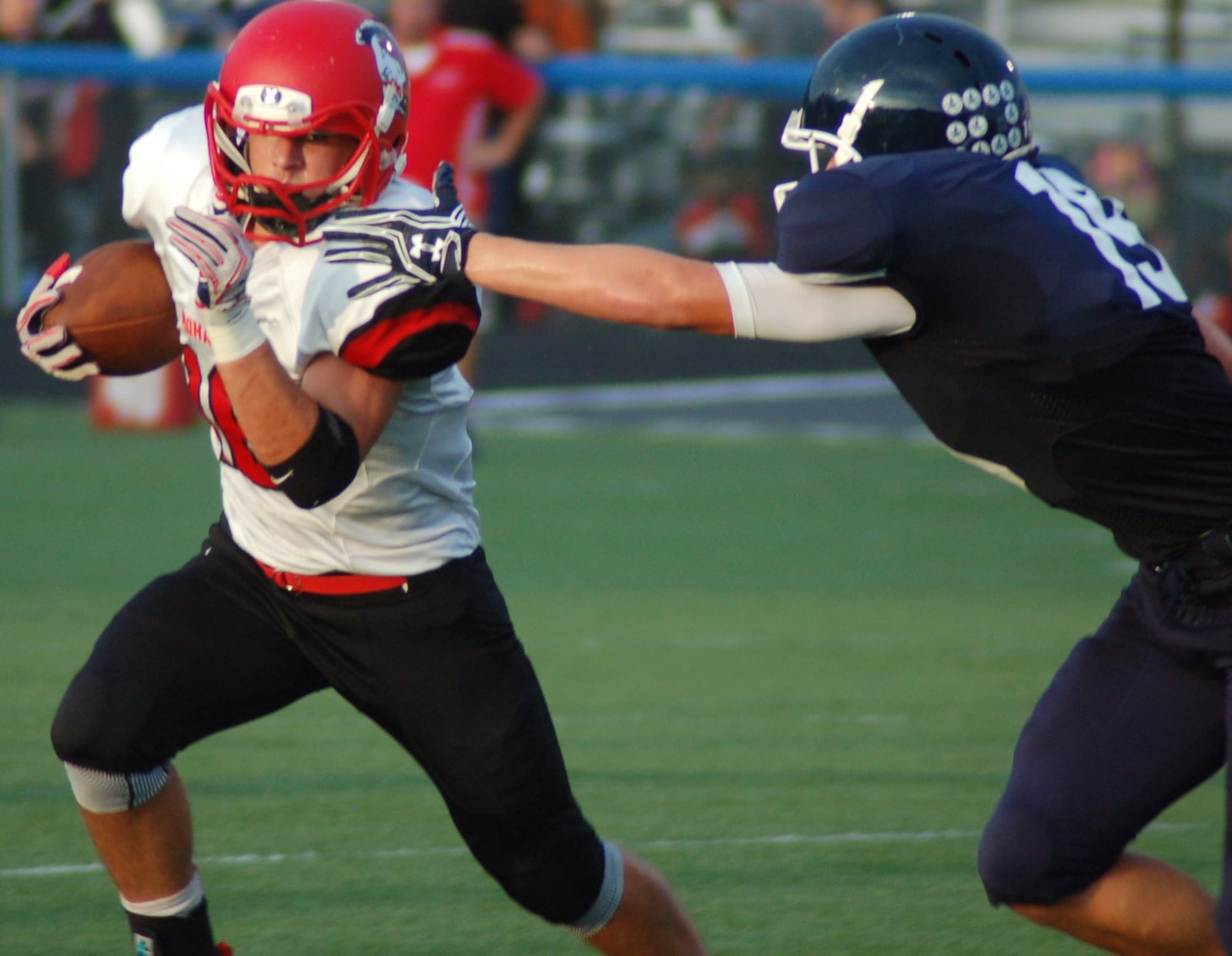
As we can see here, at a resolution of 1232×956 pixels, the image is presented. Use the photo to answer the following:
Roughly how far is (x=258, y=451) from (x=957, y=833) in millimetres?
2239

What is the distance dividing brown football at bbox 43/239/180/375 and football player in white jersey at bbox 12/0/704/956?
0.04m

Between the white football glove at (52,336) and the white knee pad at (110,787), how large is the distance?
677 mm

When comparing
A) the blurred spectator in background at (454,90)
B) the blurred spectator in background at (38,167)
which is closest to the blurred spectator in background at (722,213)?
the blurred spectator in background at (454,90)

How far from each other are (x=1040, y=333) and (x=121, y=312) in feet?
5.15

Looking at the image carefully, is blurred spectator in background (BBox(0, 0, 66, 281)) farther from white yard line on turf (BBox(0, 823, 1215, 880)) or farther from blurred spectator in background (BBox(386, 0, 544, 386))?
white yard line on turf (BBox(0, 823, 1215, 880))

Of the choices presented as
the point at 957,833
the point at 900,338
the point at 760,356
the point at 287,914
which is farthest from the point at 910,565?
the point at 760,356

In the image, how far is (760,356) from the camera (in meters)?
13.4

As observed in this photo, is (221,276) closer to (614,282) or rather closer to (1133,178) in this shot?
(614,282)

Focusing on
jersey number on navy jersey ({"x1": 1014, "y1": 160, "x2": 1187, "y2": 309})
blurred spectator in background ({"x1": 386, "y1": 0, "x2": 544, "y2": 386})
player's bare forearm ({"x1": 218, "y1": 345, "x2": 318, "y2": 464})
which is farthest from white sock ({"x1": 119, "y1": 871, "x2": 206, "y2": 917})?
blurred spectator in background ({"x1": 386, "y1": 0, "x2": 544, "y2": 386})

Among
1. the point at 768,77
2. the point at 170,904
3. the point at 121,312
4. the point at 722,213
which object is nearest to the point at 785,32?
the point at 768,77

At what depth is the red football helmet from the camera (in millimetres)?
3264

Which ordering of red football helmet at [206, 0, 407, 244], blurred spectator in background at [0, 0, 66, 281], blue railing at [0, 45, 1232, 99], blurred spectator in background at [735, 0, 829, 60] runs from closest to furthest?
red football helmet at [206, 0, 407, 244] < blurred spectator in background at [0, 0, 66, 281] < blue railing at [0, 45, 1232, 99] < blurred spectator in background at [735, 0, 829, 60]

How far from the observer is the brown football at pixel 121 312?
3422mm

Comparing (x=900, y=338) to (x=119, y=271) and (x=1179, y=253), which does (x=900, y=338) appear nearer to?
(x=119, y=271)
